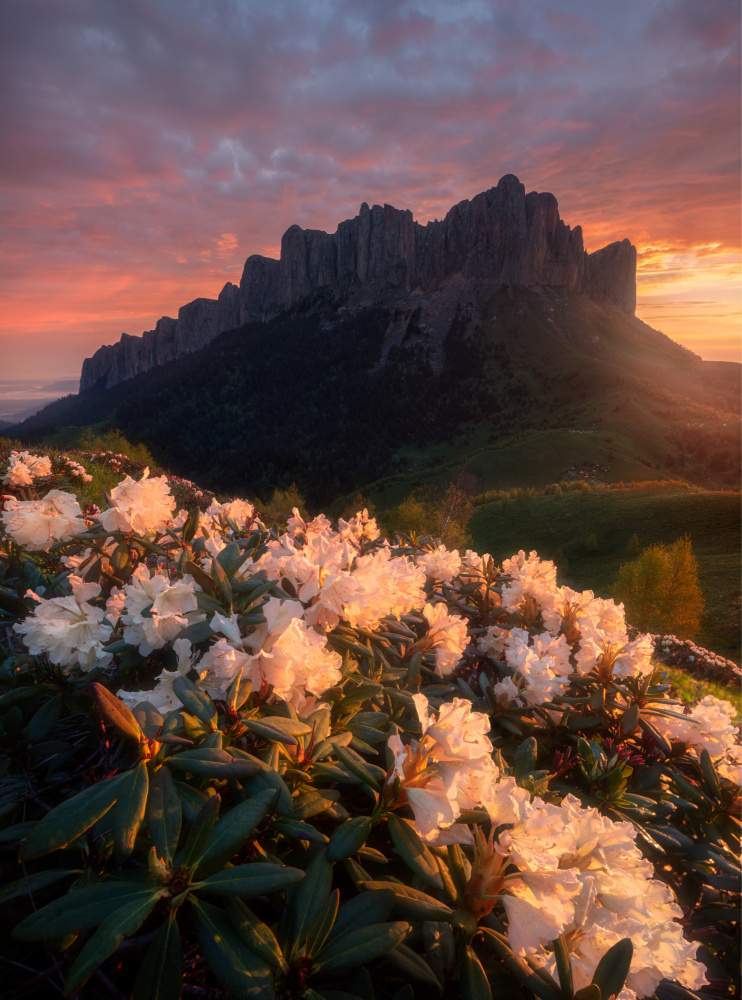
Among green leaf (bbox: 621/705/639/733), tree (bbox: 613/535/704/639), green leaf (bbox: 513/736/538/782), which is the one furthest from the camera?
tree (bbox: 613/535/704/639)

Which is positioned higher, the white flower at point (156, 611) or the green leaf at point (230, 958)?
the white flower at point (156, 611)

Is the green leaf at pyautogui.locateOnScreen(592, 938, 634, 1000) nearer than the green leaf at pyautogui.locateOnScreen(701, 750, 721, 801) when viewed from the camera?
Yes

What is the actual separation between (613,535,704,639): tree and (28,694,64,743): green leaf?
13.2 metres

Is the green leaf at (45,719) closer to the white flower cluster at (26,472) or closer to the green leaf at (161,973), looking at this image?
the green leaf at (161,973)

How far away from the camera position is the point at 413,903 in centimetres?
99

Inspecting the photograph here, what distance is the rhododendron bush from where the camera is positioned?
91 centimetres

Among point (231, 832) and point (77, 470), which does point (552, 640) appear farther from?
point (77, 470)

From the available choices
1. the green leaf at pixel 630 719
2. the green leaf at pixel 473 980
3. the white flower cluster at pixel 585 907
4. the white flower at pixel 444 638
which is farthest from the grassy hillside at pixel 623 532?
the green leaf at pixel 473 980

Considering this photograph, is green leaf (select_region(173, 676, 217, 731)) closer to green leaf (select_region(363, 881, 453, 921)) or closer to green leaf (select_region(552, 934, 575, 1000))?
green leaf (select_region(363, 881, 453, 921))

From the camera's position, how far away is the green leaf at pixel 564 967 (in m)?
0.94

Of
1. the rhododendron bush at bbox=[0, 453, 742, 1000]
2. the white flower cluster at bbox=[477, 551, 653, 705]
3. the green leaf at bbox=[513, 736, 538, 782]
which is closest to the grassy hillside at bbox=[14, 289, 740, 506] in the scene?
the white flower cluster at bbox=[477, 551, 653, 705]

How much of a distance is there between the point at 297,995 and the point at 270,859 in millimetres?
223

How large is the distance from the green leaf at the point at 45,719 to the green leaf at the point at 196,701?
54 centimetres

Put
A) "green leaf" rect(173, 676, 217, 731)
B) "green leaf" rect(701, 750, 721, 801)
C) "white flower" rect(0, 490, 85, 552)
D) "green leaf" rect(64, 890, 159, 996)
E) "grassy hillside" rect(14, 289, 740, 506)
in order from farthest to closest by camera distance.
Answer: "grassy hillside" rect(14, 289, 740, 506), "white flower" rect(0, 490, 85, 552), "green leaf" rect(701, 750, 721, 801), "green leaf" rect(173, 676, 217, 731), "green leaf" rect(64, 890, 159, 996)
